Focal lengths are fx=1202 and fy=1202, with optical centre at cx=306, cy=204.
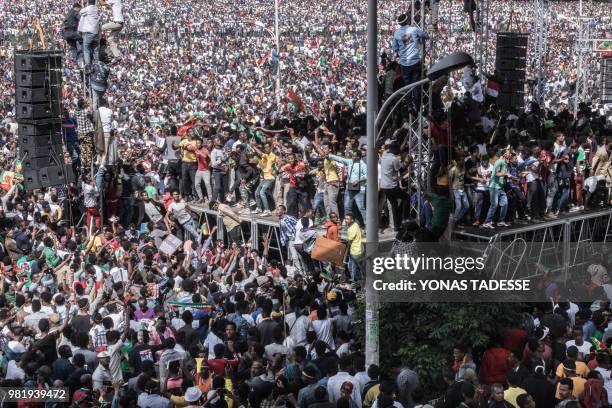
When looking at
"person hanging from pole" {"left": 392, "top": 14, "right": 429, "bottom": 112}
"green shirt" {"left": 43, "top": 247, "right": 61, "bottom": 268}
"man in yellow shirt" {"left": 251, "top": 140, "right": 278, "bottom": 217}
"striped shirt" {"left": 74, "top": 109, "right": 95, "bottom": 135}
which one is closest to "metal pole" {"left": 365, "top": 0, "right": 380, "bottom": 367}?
"person hanging from pole" {"left": 392, "top": 14, "right": 429, "bottom": 112}

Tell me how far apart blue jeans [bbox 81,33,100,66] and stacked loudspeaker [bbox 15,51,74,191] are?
1.53 ft

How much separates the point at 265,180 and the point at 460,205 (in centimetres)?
349

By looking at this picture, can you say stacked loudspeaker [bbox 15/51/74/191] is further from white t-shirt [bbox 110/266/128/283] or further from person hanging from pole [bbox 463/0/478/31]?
person hanging from pole [bbox 463/0/478/31]

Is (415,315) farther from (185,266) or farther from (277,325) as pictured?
(185,266)

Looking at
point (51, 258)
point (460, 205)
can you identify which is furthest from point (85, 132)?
point (460, 205)

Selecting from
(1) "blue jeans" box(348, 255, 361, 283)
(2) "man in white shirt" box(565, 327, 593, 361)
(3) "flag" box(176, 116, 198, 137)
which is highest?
(3) "flag" box(176, 116, 198, 137)

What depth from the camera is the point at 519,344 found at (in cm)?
1299

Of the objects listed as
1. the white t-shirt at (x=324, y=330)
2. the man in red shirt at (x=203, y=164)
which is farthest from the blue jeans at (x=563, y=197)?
the white t-shirt at (x=324, y=330)

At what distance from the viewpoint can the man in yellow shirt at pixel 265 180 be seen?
64.2 feet

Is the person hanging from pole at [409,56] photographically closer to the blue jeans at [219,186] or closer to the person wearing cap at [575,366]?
the blue jeans at [219,186]

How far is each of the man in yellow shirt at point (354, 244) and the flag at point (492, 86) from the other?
920 centimetres

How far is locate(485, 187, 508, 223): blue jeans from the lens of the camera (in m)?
18.1

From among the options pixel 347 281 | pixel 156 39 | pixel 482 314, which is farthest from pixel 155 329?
pixel 156 39

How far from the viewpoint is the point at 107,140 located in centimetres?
2116
